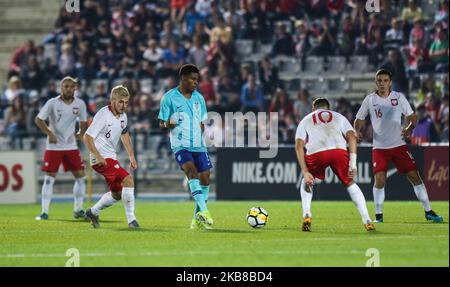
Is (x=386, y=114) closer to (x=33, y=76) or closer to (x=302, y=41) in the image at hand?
(x=302, y=41)

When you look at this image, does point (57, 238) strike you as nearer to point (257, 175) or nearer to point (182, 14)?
point (257, 175)

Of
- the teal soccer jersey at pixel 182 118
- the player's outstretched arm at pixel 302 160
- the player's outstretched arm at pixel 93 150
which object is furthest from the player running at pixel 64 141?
the player's outstretched arm at pixel 302 160

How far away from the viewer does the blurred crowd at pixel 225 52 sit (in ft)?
Answer: 89.7

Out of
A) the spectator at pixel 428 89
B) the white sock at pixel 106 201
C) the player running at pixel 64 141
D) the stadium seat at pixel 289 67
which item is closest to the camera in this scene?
the white sock at pixel 106 201

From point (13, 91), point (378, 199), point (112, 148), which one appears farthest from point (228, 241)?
point (13, 91)

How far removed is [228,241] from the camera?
13328 millimetres

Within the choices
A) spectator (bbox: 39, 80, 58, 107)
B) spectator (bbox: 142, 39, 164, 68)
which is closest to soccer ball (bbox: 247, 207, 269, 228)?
spectator (bbox: 39, 80, 58, 107)

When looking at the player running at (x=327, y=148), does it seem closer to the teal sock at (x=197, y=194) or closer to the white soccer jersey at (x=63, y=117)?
the teal sock at (x=197, y=194)

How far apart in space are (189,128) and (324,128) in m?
2.05

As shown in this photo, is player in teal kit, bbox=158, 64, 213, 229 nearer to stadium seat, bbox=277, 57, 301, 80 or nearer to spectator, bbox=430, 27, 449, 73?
spectator, bbox=430, 27, 449, 73

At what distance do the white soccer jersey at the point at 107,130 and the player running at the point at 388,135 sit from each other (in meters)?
3.89

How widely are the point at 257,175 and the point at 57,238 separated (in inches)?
444
